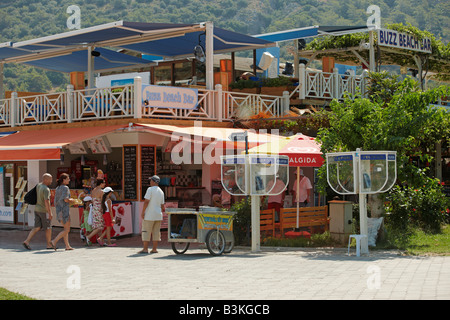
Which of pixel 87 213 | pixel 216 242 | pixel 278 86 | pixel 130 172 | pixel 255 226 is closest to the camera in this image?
pixel 216 242

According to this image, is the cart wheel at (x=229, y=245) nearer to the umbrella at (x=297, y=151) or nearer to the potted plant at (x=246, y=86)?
the umbrella at (x=297, y=151)

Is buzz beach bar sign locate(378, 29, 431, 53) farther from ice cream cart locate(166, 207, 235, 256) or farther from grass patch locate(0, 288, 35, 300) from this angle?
grass patch locate(0, 288, 35, 300)

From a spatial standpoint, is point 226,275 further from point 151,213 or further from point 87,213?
point 87,213

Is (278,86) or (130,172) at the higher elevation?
(278,86)

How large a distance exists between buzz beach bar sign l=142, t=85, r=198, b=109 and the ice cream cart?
469 cm

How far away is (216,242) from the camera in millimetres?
12672

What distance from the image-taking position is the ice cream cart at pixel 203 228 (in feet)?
40.9

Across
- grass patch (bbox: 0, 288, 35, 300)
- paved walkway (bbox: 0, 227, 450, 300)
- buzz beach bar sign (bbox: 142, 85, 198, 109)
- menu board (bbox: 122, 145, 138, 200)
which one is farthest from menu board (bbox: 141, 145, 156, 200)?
grass patch (bbox: 0, 288, 35, 300)

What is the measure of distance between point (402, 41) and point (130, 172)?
35.4 ft

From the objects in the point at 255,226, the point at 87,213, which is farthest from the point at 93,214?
the point at 255,226

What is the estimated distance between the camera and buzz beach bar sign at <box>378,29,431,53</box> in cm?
2134

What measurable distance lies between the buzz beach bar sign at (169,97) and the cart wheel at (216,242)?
205 inches
